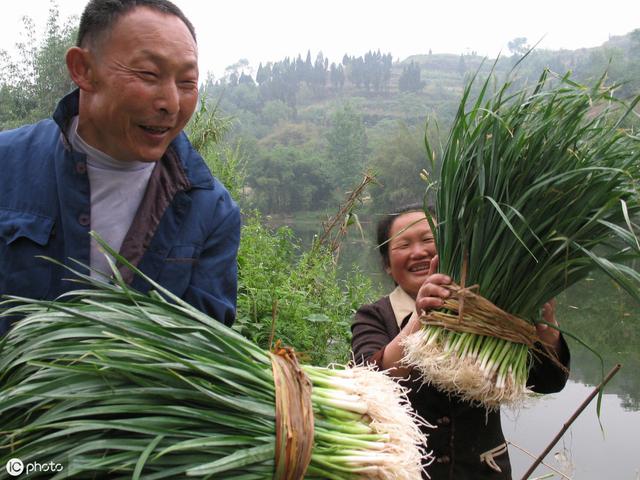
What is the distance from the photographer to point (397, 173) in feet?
29.5

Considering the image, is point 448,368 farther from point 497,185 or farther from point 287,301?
point 287,301

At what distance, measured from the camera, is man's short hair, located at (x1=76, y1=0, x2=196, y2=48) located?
1.56m

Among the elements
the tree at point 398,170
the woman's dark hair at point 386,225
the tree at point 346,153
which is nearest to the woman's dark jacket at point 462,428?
the woman's dark hair at point 386,225

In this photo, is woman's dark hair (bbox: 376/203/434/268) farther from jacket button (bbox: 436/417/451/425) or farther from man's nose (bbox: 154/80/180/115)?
man's nose (bbox: 154/80/180/115)

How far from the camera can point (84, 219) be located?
65.3 inches

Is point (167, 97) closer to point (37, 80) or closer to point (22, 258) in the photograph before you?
point (22, 258)

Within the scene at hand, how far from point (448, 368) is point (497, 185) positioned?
0.54m

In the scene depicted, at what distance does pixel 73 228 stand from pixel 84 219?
0.04 m

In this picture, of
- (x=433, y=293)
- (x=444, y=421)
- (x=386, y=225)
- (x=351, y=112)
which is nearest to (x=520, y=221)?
(x=433, y=293)

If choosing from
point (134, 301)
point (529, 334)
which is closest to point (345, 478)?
point (134, 301)

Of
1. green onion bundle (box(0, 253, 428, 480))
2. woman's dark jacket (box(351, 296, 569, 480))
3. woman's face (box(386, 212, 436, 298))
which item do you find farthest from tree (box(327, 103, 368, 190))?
green onion bundle (box(0, 253, 428, 480))

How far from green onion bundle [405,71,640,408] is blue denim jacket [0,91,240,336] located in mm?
641

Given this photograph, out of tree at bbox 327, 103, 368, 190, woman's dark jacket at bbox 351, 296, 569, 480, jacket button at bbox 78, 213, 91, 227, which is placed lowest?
tree at bbox 327, 103, 368, 190

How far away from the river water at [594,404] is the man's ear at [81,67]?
4.03 metres
